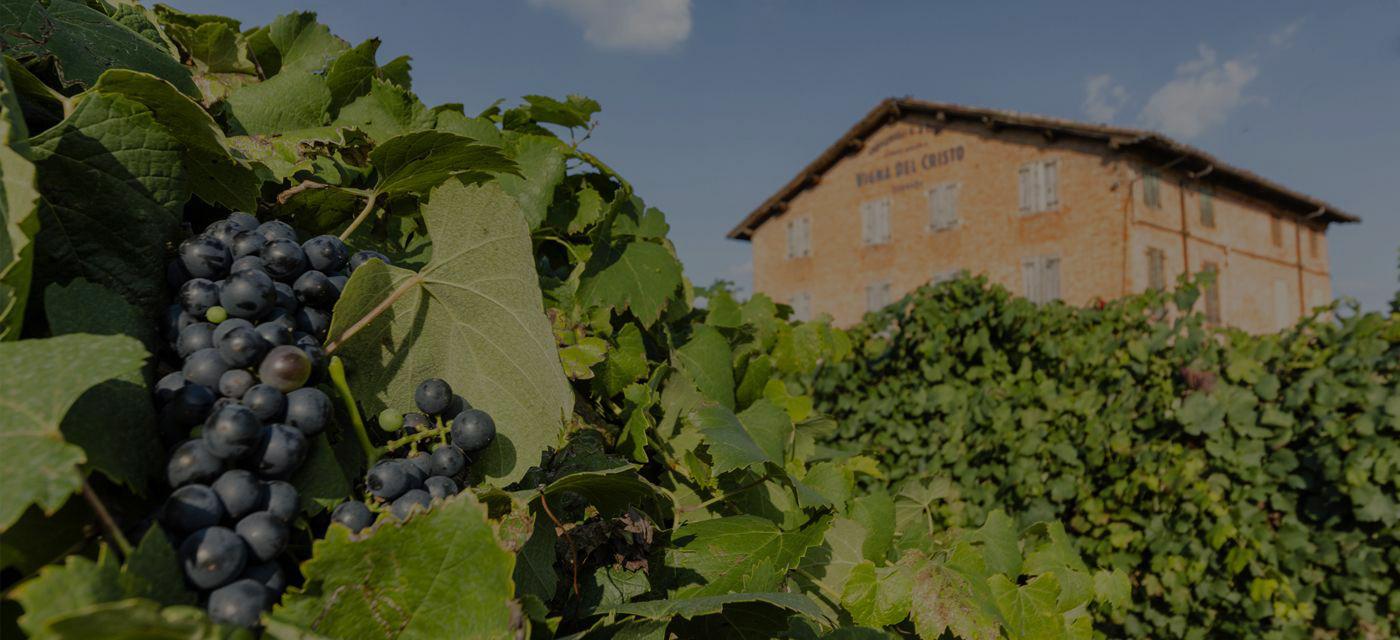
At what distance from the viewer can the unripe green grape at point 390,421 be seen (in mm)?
859

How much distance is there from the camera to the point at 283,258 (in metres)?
0.84

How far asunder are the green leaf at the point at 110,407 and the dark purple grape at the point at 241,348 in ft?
0.22

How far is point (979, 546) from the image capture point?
202 centimetres

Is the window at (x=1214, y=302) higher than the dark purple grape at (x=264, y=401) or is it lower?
higher

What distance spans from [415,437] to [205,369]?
206 mm

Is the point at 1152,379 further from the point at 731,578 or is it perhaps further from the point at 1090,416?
the point at 731,578

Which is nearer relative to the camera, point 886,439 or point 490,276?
point 490,276

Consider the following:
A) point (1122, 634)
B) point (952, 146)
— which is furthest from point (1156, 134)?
point (1122, 634)

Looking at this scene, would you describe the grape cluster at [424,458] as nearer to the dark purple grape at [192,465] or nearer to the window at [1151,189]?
the dark purple grape at [192,465]

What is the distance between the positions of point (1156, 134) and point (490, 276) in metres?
20.8

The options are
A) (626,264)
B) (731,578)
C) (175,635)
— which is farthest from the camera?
(626,264)

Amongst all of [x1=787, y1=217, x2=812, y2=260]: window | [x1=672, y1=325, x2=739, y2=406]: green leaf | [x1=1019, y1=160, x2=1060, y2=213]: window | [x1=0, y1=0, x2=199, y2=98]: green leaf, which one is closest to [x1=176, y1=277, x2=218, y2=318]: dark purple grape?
[x1=0, y1=0, x2=199, y2=98]: green leaf

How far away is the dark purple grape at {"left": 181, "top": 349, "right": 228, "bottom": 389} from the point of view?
0.73 m

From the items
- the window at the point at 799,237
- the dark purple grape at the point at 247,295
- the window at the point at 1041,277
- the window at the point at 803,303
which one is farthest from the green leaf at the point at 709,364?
the window at the point at 799,237
